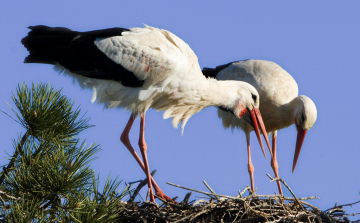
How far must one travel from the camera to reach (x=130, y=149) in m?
6.97

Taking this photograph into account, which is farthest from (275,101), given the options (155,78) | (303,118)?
(155,78)

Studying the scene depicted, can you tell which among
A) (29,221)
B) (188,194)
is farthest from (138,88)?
(29,221)

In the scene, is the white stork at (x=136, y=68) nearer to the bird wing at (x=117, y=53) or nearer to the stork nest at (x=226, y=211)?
the bird wing at (x=117, y=53)

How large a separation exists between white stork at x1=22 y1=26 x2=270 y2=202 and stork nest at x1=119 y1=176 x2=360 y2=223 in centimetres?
86

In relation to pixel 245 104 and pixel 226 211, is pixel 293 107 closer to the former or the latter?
pixel 245 104

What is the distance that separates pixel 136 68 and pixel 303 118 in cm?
236

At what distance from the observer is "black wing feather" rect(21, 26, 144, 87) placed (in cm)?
637

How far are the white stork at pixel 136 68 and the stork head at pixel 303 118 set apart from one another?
1067mm

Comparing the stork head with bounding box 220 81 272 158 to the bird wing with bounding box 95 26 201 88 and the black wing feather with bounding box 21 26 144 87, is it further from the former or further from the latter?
the black wing feather with bounding box 21 26 144 87

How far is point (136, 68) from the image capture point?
620 cm

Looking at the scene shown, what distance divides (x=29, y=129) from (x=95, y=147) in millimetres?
505

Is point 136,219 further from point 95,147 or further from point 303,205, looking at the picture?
point 303,205

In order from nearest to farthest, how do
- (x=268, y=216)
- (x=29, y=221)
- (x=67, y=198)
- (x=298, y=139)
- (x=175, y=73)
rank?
(x=29, y=221) < (x=67, y=198) < (x=268, y=216) < (x=175, y=73) < (x=298, y=139)

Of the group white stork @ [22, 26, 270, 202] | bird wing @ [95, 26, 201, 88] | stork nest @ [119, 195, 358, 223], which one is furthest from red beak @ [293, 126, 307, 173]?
stork nest @ [119, 195, 358, 223]
